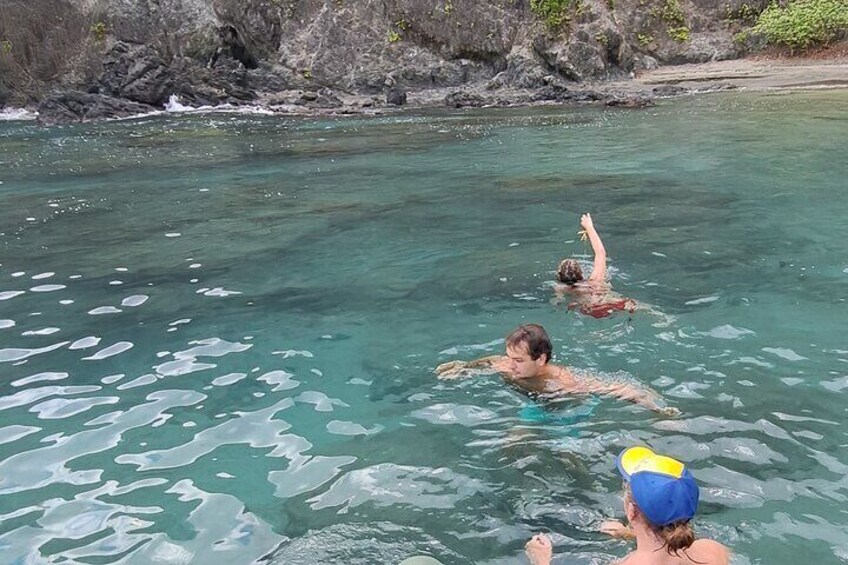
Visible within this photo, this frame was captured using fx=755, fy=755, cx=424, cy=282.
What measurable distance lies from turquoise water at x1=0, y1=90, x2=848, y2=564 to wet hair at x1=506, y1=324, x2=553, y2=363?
0.50 meters

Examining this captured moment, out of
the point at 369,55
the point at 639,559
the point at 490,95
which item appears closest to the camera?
the point at 639,559

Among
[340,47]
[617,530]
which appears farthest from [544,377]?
[340,47]

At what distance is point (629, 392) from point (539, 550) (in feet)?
7.73

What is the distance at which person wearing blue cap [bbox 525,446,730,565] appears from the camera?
11.5 feet

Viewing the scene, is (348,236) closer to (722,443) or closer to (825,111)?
(722,443)

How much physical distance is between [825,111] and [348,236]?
1739 cm

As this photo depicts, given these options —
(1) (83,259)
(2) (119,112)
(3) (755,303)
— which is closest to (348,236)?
(1) (83,259)

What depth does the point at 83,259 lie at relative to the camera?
37.2 feet

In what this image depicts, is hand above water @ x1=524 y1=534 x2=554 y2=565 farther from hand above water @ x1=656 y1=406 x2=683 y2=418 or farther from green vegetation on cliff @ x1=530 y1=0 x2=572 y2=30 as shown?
green vegetation on cliff @ x1=530 y1=0 x2=572 y2=30

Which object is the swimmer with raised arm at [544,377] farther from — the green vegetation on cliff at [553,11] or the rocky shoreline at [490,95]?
the green vegetation on cliff at [553,11]

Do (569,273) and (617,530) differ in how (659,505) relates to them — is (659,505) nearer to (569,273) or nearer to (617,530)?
(617,530)

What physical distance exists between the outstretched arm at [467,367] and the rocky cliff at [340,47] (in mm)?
26183

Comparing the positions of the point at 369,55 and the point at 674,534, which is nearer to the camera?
the point at 674,534

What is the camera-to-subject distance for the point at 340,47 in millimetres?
37625
